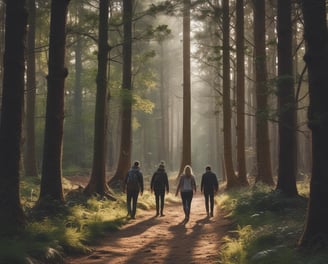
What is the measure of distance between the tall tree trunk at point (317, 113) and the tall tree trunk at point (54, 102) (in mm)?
6967

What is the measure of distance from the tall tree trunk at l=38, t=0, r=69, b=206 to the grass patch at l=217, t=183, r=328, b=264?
500 centimetres

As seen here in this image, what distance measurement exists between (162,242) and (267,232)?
2.54m

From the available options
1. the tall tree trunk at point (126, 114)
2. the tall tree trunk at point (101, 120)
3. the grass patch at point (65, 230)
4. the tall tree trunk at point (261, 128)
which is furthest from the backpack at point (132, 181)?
the tall tree trunk at point (261, 128)

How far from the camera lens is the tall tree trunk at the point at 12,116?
8781 millimetres

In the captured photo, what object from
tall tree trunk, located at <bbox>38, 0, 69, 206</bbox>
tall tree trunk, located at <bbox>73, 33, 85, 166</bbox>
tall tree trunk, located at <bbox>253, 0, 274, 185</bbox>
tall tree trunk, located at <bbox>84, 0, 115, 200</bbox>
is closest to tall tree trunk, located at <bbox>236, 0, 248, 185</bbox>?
tall tree trunk, located at <bbox>253, 0, 274, 185</bbox>

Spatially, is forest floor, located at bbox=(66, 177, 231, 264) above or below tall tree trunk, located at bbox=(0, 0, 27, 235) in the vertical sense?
below

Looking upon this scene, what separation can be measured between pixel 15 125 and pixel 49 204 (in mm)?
3511

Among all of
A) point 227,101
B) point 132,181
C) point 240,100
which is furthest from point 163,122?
Answer: point 132,181

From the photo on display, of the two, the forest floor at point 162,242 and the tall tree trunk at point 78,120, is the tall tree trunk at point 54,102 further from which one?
the tall tree trunk at point 78,120

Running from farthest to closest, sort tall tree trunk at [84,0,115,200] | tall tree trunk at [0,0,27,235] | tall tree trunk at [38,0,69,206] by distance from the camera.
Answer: tall tree trunk at [84,0,115,200], tall tree trunk at [38,0,69,206], tall tree trunk at [0,0,27,235]

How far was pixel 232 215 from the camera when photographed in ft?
44.9

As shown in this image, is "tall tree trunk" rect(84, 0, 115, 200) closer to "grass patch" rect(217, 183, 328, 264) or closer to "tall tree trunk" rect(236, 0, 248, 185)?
"grass patch" rect(217, 183, 328, 264)

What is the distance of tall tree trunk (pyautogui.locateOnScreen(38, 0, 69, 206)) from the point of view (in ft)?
39.7

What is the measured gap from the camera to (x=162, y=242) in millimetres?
10500
